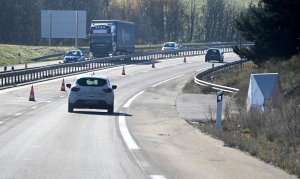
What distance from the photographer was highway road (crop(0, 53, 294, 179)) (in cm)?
1024

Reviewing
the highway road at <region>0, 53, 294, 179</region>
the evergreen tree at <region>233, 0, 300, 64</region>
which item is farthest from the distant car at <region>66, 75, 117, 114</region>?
the evergreen tree at <region>233, 0, 300, 64</region>

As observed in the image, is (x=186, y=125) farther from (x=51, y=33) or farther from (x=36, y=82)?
(x=51, y=33)

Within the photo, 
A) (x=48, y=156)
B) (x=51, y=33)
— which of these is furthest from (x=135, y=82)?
(x=51, y=33)

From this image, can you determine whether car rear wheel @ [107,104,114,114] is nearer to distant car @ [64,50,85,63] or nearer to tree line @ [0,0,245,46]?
distant car @ [64,50,85,63]

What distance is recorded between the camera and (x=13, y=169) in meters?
10.1

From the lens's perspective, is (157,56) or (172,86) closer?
(172,86)

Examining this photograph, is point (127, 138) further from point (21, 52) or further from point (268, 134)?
point (21, 52)

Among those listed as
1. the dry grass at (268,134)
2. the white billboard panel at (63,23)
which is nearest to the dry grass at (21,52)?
the white billboard panel at (63,23)

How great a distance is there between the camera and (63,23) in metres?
77.4

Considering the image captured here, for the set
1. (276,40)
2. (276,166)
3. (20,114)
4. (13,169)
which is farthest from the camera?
(276,40)

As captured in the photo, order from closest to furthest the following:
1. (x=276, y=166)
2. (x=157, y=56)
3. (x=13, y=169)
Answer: (x=13, y=169) < (x=276, y=166) < (x=157, y=56)

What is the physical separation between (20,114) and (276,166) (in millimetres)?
11950

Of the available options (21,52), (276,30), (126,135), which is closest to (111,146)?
(126,135)

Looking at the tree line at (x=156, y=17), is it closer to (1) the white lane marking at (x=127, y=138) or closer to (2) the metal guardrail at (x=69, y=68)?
(2) the metal guardrail at (x=69, y=68)
